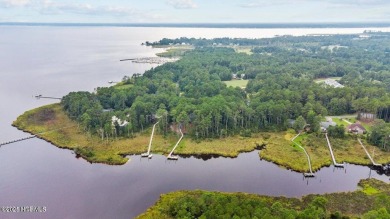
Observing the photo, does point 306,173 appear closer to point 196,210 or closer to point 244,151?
point 244,151

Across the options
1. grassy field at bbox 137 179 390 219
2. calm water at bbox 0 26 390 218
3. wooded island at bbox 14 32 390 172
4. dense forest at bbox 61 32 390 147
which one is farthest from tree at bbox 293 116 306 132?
grassy field at bbox 137 179 390 219

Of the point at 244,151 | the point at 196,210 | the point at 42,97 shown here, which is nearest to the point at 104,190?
the point at 196,210

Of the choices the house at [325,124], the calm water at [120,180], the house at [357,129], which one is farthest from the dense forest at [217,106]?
the calm water at [120,180]

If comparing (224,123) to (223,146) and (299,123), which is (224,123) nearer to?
(223,146)

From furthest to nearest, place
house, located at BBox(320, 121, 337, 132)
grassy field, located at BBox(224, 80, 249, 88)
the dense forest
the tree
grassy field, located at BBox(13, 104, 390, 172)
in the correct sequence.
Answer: grassy field, located at BBox(224, 80, 249, 88) < house, located at BBox(320, 121, 337, 132) < the tree < the dense forest < grassy field, located at BBox(13, 104, 390, 172)

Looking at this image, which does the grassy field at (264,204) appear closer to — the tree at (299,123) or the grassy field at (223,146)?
the grassy field at (223,146)

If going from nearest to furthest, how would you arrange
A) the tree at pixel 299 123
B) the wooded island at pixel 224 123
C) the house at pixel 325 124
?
1. the wooded island at pixel 224 123
2. the tree at pixel 299 123
3. the house at pixel 325 124

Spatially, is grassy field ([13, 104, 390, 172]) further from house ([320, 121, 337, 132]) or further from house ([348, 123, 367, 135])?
house ([320, 121, 337, 132])
